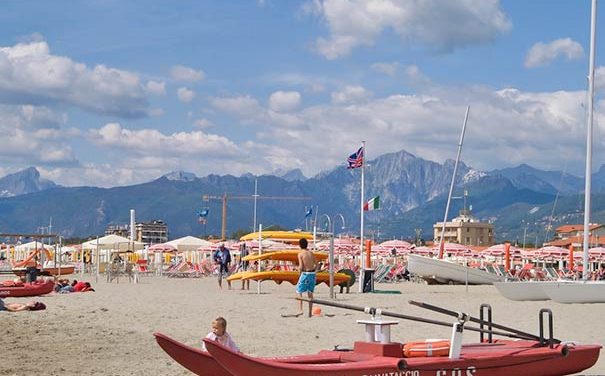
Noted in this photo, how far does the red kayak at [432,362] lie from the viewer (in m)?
8.46

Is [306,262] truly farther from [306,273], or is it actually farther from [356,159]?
[356,159]

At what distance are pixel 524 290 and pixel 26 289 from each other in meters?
13.9

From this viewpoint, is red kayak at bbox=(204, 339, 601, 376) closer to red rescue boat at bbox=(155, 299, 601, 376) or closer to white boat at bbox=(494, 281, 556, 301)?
red rescue boat at bbox=(155, 299, 601, 376)

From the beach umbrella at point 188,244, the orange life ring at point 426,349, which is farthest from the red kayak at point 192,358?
the beach umbrella at point 188,244

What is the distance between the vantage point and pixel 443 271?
36531 millimetres

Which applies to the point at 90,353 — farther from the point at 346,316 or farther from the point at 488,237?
the point at 488,237

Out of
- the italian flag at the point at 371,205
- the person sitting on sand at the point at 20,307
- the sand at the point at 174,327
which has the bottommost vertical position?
the sand at the point at 174,327

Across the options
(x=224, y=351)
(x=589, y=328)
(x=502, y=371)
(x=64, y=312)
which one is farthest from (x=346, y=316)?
(x=224, y=351)

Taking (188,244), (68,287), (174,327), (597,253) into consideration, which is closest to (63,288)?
(68,287)

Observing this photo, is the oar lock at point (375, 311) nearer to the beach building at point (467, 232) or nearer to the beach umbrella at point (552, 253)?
the beach umbrella at point (552, 253)

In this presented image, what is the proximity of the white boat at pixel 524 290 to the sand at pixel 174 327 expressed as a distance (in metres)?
0.74

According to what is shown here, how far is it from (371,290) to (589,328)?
1152 cm

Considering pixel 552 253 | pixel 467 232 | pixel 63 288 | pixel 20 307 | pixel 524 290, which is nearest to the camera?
pixel 20 307

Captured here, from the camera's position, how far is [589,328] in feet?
56.0
